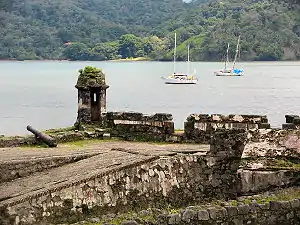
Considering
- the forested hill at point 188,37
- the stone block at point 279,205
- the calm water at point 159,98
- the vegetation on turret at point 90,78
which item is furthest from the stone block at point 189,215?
the forested hill at point 188,37

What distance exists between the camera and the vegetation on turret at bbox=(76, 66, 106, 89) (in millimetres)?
22078

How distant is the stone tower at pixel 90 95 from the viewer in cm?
2211

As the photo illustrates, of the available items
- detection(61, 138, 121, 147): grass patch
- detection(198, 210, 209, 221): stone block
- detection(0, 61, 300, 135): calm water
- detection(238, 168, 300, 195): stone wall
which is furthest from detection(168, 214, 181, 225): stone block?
detection(0, 61, 300, 135): calm water

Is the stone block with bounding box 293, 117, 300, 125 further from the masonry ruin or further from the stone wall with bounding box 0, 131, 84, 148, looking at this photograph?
the stone wall with bounding box 0, 131, 84, 148

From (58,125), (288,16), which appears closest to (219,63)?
(288,16)

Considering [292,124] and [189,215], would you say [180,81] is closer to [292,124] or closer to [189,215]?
[292,124]

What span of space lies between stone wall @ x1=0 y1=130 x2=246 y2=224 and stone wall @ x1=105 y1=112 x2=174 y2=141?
3.87m

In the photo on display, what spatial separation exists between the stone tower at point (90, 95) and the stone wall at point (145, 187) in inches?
242

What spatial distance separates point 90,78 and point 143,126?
296 centimetres

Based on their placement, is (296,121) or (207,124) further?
(207,124)

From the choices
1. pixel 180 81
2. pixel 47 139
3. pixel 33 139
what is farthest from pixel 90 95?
pixel 180 81

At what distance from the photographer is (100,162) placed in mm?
16250

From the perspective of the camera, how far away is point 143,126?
2069 cm

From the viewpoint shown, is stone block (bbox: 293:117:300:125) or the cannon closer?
the cannon
